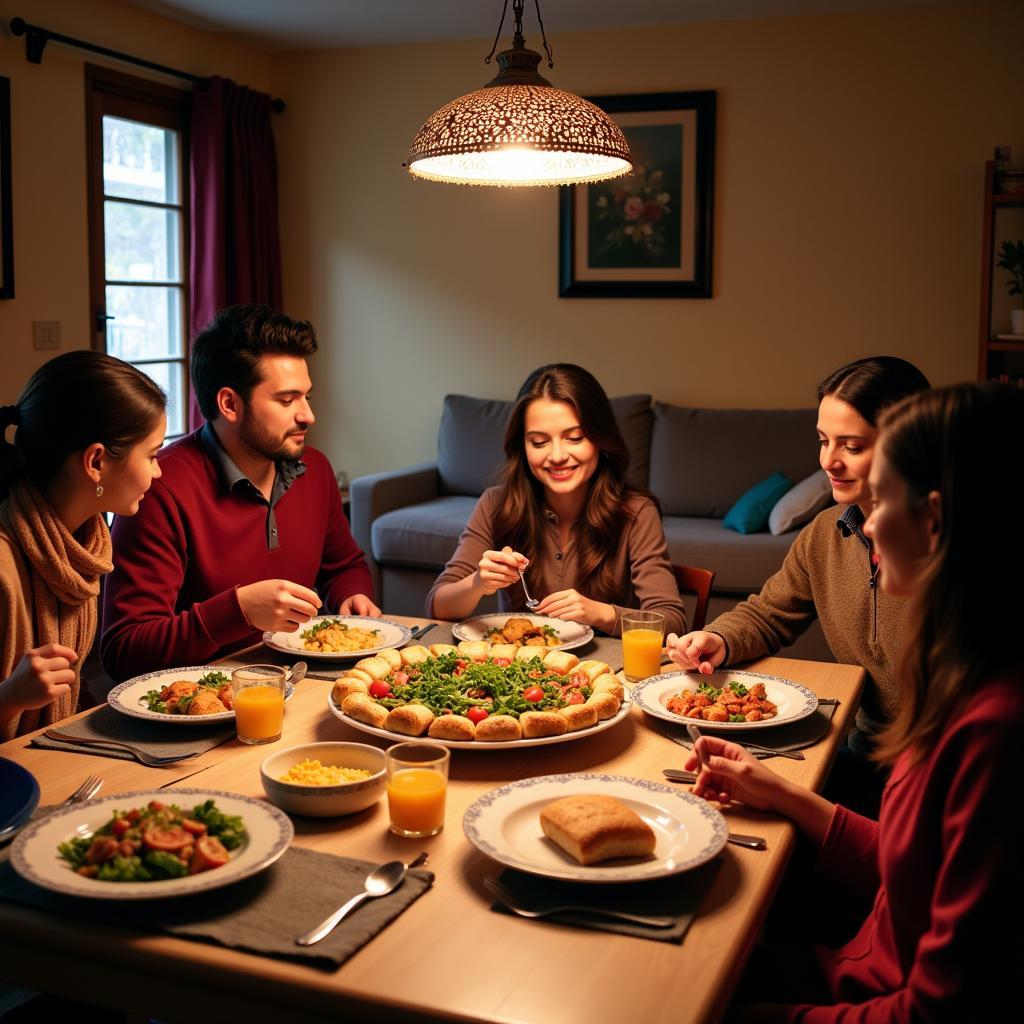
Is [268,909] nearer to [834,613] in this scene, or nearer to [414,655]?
[414,655]

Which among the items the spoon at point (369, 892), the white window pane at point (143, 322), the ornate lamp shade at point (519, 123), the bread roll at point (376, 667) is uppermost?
the ornate lamp shade at point (519, 123)

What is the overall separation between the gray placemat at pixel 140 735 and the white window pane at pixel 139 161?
377cm

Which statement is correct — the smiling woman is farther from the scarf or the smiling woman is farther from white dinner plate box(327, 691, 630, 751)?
white dinner plate box(327, 691, 630, 751)

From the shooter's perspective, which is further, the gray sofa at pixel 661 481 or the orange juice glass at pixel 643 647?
the gray sofa at pixel 661 481

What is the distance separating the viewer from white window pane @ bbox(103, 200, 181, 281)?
5023mm

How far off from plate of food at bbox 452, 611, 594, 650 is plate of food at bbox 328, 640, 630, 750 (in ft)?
0.62

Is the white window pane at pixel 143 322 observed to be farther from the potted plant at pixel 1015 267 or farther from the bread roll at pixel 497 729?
the bread roll at pixel 497 729

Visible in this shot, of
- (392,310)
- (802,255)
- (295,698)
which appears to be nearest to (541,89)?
(295,698)

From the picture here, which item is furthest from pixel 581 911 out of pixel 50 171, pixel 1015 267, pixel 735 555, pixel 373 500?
pixel 1015 267

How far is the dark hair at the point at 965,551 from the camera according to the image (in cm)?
113

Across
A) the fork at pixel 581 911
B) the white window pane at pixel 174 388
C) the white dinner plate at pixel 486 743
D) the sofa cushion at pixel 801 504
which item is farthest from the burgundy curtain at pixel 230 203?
the fork at pixel 581 911

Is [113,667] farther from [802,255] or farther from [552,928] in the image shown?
[802,255]

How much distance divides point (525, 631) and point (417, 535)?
2.72 meters

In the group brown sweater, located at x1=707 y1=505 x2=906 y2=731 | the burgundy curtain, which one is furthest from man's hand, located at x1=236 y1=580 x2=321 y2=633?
the burgundy curtain
